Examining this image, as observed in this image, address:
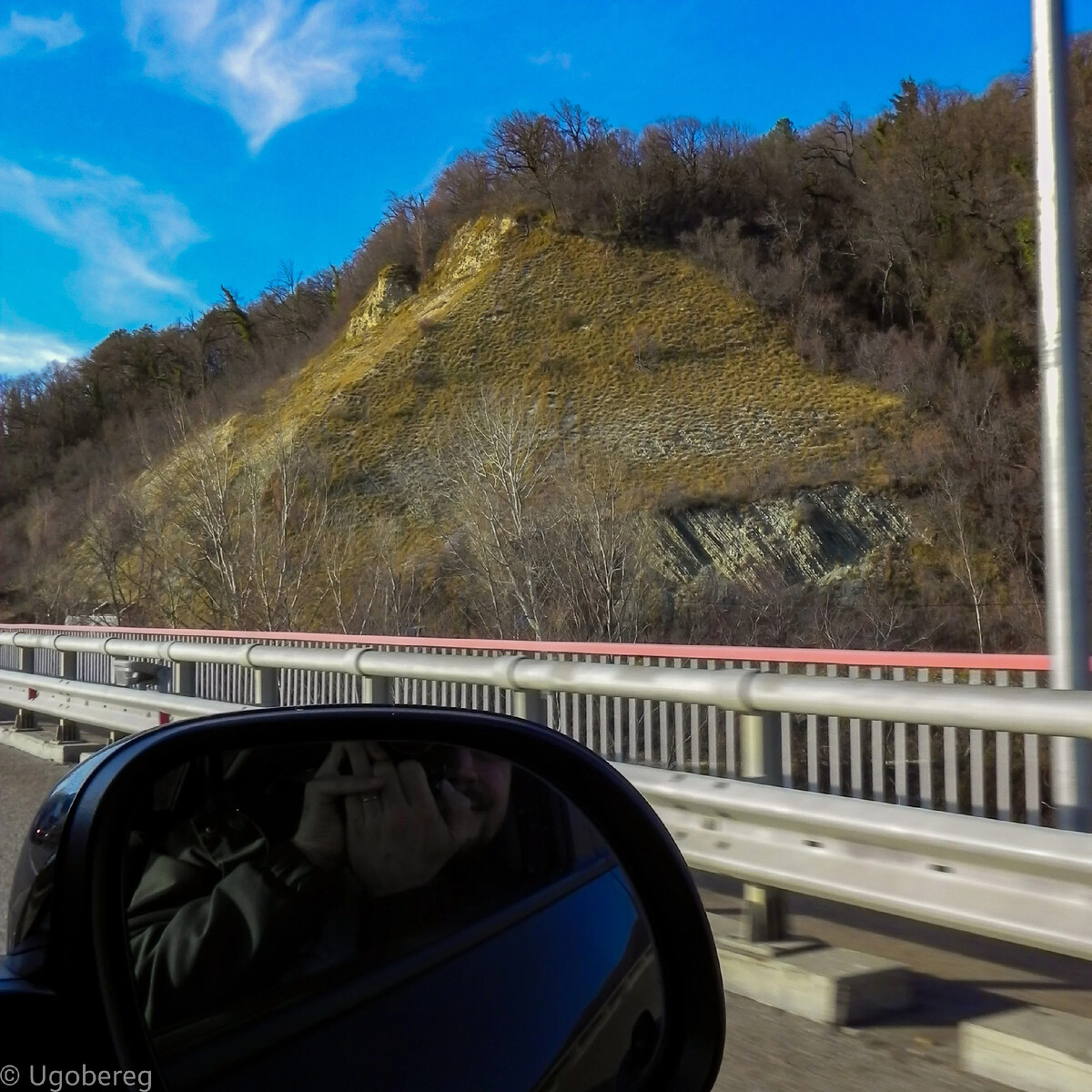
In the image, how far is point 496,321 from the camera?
54812 mm

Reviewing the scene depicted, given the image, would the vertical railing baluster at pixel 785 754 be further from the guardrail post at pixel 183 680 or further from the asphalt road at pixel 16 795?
the guardrail post at pixel 183 680

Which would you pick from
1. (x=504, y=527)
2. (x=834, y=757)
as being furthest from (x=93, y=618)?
(x=834, y=757)

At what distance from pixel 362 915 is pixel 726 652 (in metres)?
5.23

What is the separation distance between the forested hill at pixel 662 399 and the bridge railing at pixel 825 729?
14.1 m

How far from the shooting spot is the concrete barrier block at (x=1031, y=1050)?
338cm

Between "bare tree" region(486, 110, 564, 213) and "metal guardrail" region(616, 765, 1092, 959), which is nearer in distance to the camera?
"metal guardrail" region(616, 765, 1092, 959)

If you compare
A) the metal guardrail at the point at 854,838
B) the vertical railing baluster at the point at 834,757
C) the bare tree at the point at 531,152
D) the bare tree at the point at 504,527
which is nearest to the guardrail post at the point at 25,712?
the metal guardrail at the point at 854,838

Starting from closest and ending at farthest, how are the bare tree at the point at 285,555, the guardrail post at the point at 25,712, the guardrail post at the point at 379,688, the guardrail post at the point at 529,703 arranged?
the guardrail post at the point at 529,703, the guardrail post at the point at 379,688, the guardrail post at the point at 25,712, the bare tree at the point at 285,555

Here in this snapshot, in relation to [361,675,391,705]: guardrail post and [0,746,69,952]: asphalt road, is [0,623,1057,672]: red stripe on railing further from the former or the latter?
[0,746,69,952]: asphalt road

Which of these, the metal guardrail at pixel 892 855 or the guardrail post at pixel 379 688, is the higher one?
the guardrail post at pixel 379 688

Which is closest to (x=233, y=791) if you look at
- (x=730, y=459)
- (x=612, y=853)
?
(x=612, y=853)

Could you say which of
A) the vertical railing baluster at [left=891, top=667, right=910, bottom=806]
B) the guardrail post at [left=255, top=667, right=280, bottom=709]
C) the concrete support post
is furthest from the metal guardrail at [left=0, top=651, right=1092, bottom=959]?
the concrete support post

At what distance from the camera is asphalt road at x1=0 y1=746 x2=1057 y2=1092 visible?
3590 mm

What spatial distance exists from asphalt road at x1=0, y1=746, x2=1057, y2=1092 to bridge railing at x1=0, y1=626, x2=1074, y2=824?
56 centimetres
